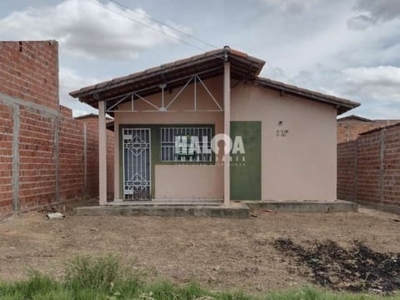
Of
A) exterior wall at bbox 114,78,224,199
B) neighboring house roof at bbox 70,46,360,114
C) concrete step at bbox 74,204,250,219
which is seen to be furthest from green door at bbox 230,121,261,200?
concrete step at bbox 74,204,250,219

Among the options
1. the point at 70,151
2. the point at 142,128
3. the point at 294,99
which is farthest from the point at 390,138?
the point at 70,151

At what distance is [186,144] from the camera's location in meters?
11.9

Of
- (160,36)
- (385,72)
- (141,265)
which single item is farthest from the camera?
(385,72)

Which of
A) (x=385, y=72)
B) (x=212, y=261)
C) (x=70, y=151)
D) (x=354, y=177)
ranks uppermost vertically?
(x=385, y=72)

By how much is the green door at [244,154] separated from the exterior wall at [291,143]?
17cm

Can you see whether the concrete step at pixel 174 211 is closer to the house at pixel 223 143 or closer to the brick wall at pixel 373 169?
the house at pixel 223 143

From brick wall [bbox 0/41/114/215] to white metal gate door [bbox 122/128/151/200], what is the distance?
6.37 feet

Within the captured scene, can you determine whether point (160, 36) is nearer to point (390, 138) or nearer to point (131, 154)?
point (131, 154)

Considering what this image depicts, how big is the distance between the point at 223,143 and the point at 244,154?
70 cm

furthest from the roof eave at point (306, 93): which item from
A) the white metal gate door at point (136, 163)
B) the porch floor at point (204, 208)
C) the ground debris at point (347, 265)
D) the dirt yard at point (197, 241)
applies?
the ground debris at point (347, 265)

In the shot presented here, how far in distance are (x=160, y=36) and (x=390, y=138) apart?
24.4 ft

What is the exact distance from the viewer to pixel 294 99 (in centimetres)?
1192

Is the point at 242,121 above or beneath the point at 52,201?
above

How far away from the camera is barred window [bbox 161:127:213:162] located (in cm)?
1184
